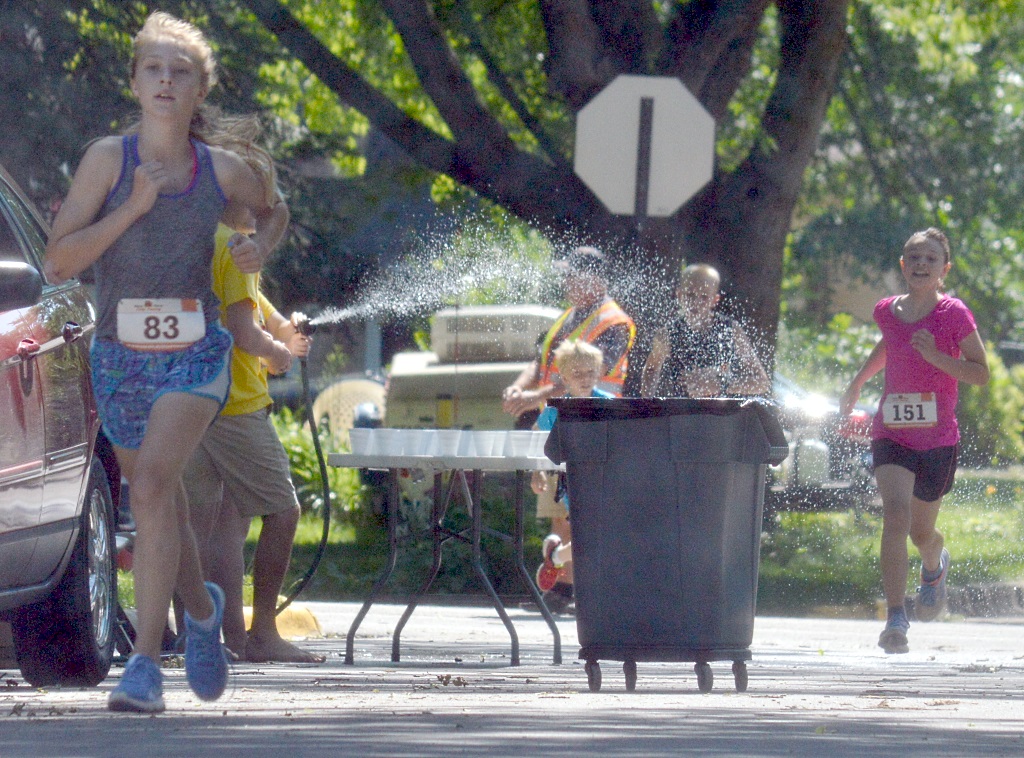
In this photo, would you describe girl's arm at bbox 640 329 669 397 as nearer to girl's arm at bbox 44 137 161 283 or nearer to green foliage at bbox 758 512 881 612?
green foliage at bbox 758 512 881 612

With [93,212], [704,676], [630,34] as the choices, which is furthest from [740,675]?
[630,34]

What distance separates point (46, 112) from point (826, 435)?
681cm

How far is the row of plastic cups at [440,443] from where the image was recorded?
7.34 meters

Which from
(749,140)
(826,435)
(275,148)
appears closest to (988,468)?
(749,140)

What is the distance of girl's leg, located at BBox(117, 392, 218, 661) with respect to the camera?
5176 millimetres

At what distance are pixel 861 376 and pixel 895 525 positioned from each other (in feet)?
2.40

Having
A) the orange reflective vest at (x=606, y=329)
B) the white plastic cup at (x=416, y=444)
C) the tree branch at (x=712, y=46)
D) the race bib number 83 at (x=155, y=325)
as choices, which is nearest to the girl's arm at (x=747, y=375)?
the orange reflective vest at (x=606, y=329)

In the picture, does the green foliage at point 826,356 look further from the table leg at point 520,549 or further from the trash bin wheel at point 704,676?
the trash bin wheel at point 704,676

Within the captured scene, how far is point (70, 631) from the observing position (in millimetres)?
6102

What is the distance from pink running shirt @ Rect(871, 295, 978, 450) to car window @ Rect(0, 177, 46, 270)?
12.5ft

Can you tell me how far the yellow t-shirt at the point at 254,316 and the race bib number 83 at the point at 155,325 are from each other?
96 centimetres

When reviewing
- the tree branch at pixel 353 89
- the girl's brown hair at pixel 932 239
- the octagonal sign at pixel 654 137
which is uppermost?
the tree branch at pixel 353 89

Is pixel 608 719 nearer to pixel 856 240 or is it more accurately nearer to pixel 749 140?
pixel 749 140

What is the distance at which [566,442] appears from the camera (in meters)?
6.25
